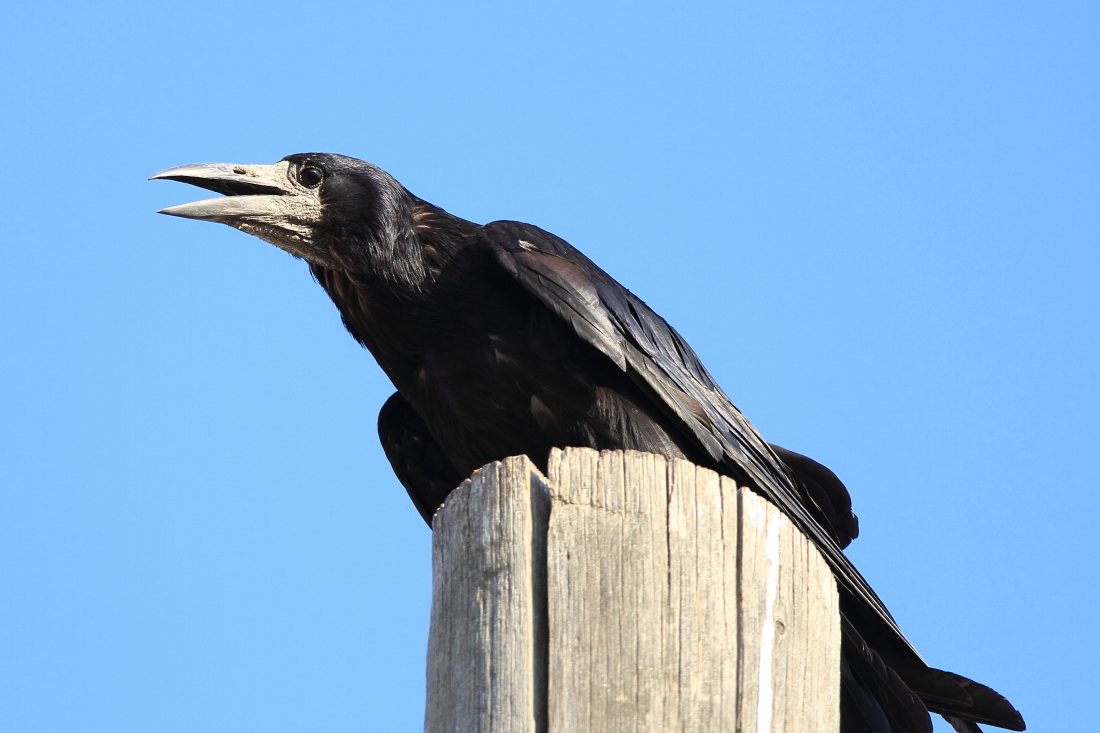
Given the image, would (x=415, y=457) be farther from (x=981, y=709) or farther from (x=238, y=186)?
(x=981, y=709)

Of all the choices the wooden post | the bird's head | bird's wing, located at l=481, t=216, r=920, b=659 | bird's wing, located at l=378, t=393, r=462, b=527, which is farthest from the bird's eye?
the wooden post

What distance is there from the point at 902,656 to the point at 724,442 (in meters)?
1.02

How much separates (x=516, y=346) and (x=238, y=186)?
1399 mm

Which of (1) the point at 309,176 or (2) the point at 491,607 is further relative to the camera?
(1) the point at 309,176

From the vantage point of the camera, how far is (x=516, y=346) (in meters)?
4.82

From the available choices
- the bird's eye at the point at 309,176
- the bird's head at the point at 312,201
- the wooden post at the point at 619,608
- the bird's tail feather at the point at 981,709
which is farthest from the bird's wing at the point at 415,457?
the wooden post at the point at 619,608

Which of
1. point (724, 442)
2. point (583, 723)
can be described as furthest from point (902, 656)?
point (583, 723)

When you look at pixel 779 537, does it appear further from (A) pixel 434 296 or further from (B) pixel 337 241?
(B) pixel 337 241

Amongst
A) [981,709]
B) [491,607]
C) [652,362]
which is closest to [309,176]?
[652,362]

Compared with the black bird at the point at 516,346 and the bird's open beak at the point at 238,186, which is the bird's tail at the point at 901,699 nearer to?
the black bird at the point at 516,346

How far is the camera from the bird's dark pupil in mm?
5205

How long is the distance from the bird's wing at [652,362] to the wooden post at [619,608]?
5.82 feet

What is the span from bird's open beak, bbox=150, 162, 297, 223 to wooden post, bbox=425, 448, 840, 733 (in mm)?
2535

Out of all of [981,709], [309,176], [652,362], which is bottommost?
[981,709]
